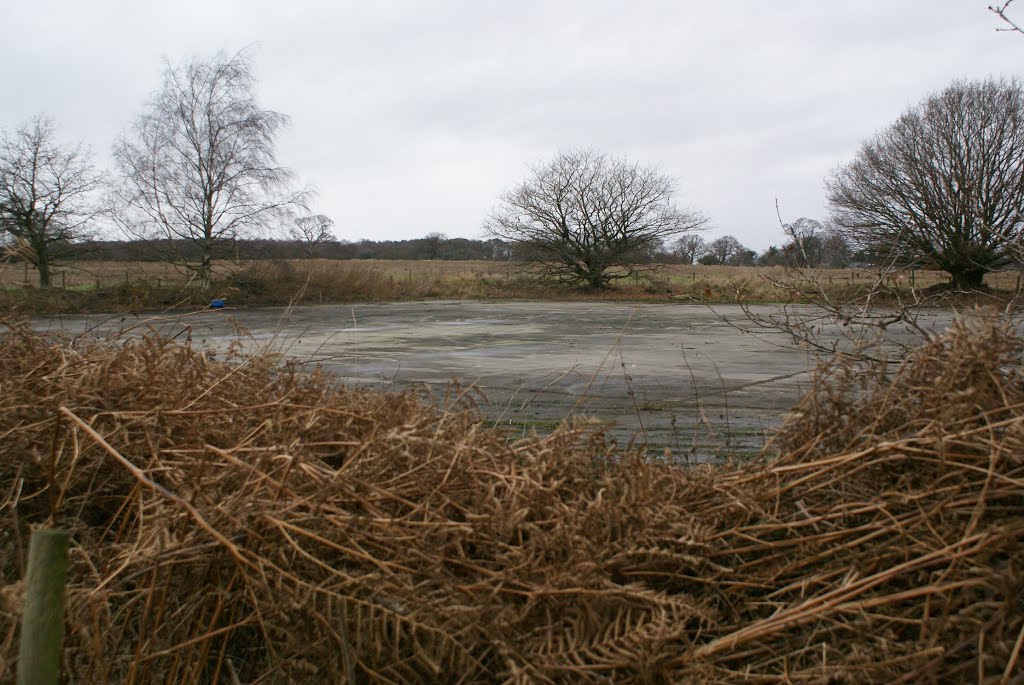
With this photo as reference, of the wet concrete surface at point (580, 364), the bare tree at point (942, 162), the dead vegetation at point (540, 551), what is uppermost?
the bare tree at point (942, 162)

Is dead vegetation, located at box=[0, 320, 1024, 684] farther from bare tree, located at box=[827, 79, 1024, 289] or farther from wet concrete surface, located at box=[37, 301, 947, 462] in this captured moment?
bare tree, located at box=[827, 79, 1024, 289]

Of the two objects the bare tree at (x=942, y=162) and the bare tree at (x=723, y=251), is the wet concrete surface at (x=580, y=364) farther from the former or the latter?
the bare tree at (x=723, y=251)

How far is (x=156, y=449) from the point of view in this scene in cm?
266

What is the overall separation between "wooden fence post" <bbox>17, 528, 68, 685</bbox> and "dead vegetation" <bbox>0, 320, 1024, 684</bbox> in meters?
0.40

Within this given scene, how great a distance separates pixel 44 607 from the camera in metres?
1.59

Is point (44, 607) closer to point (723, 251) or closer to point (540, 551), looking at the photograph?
point (540, 551)

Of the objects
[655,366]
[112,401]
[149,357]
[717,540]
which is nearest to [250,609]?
[112,401]

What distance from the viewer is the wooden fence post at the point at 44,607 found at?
157cm

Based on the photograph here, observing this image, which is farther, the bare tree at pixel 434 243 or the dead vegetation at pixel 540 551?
the bare tree at pixel 434 243

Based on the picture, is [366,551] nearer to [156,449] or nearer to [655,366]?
[156,449]

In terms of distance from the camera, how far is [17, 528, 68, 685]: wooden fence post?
157 centimetres

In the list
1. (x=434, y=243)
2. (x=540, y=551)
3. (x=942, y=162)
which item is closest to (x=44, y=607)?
(x=540, y=551)

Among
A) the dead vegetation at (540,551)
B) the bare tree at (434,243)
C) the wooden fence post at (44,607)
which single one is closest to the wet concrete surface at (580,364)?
the dead vegetation at (540,551)

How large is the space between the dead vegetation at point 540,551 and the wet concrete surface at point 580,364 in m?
0.47
